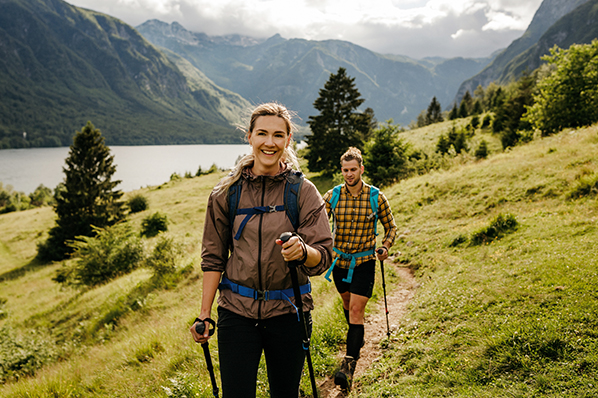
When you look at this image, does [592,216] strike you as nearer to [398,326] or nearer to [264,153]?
[398,326]

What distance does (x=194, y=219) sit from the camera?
33125 millimetres

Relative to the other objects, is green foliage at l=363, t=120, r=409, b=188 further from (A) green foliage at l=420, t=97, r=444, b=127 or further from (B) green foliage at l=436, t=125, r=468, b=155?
(A) green foliage at l=420, t=97, r=444, b=127

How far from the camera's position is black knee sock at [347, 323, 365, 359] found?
13.9 ft

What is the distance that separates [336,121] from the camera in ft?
117

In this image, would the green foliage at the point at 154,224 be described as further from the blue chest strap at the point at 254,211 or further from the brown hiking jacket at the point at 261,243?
the blue chest strap at the point at 254,211

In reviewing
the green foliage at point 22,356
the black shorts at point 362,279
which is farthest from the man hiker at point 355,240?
the green foliage at point 22,356

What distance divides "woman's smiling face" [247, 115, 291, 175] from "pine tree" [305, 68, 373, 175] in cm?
3225

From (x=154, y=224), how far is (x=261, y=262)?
30.5 metres

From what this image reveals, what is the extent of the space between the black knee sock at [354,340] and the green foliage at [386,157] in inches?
730

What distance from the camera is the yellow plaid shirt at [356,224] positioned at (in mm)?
4516

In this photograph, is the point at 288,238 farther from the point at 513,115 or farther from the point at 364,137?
the point at 513,115

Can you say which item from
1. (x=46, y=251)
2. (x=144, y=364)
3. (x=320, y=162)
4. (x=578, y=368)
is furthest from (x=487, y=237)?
(x=46, y=251)

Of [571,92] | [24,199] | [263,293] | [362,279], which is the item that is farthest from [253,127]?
[24,199]

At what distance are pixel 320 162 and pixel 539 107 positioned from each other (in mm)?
20957
